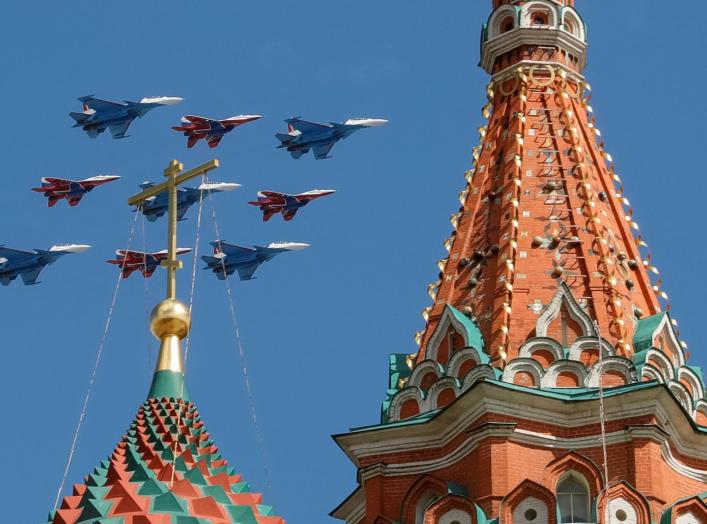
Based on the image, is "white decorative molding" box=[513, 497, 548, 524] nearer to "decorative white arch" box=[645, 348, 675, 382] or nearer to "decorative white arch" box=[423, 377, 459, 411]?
"decorative white arch" box=[423, 377, 459, 411]

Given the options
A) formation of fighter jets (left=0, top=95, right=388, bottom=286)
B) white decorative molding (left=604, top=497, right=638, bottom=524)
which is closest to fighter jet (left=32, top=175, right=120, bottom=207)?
formation of fighter jets (left=0, top=95, right=388, bottom=286)

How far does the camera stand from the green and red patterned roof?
110 feet

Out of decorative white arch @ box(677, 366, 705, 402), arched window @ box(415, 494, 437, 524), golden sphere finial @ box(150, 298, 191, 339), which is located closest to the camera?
golden sphere finial @ box(150, 298, 191, 339)

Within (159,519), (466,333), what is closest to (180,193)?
(466,333)

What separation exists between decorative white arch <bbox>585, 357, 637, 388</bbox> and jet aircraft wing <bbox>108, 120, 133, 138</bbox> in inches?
292

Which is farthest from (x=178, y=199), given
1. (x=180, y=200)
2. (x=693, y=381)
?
(x=693, y=381)

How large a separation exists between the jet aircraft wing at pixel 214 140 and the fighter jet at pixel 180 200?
73cm

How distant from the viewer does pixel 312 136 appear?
4184 cm

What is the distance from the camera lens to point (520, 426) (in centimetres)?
3953

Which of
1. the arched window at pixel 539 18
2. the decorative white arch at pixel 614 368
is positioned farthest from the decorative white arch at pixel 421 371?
the arched window at pixel 539 18

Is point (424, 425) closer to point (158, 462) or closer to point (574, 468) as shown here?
point (574, 468)

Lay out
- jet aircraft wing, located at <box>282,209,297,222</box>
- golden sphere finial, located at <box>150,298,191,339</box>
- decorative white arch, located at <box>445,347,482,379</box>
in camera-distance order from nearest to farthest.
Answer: golden sphere finial, located at <box>150,298,191,339</box> → decorative white arch, located at <box>445,347,482,379</box> → jet aircraft wing, located at <box>282,209,297,222</box>

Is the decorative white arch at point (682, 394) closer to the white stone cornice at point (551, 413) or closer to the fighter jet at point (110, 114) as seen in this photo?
the white stone cornice at point (551, 413)

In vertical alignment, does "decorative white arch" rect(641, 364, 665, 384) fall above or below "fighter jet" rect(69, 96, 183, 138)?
below
